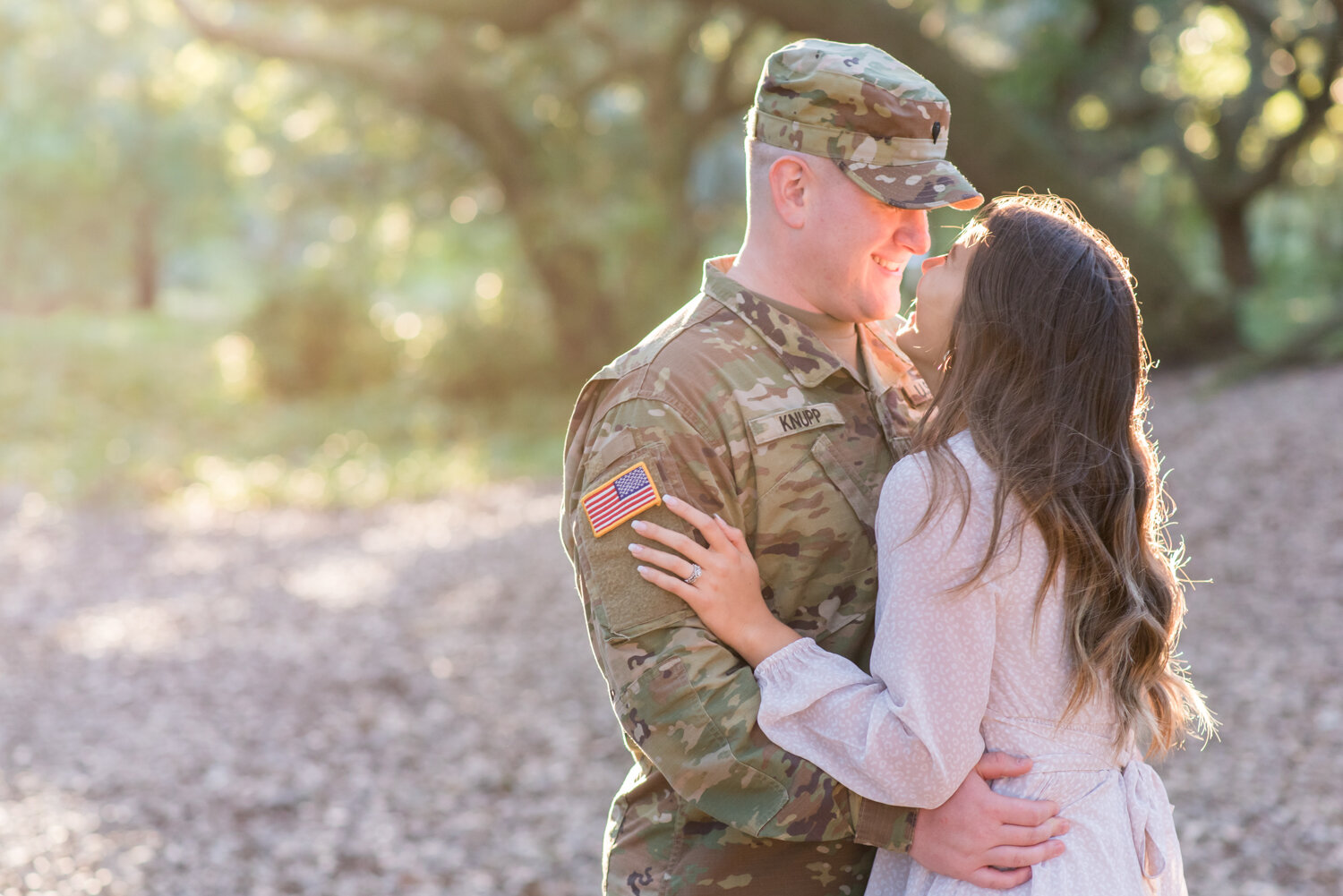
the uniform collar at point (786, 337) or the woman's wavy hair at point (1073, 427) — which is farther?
the uniform collar at point (786, 337)

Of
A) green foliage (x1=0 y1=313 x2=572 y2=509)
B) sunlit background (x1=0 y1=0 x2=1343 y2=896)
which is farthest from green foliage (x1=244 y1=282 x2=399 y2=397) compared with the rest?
green foliage (x1=0 y1=313 x2=572 y2=509)

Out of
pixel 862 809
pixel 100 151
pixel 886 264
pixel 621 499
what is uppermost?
pixel 100 151

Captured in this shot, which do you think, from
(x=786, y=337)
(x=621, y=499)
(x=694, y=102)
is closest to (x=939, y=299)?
(x=786, y=337)

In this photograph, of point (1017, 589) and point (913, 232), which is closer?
point (1017, 589)

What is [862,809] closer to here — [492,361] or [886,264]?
[886,264]

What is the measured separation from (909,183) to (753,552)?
66 centimetres

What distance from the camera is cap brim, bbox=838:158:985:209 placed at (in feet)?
6.42

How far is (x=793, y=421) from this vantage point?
2.01 meters

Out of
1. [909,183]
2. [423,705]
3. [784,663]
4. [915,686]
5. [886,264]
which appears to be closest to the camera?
[915,686]

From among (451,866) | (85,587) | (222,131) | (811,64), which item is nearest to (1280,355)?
(451,866)

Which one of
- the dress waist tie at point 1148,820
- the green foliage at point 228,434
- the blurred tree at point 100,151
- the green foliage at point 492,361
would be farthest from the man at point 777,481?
the blurred tree at point 100,151

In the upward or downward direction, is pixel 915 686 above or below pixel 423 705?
below

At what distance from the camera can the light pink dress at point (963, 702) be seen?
1750mm

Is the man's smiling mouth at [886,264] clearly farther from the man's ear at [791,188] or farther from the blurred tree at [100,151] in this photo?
the blurred tree at [100,151]
